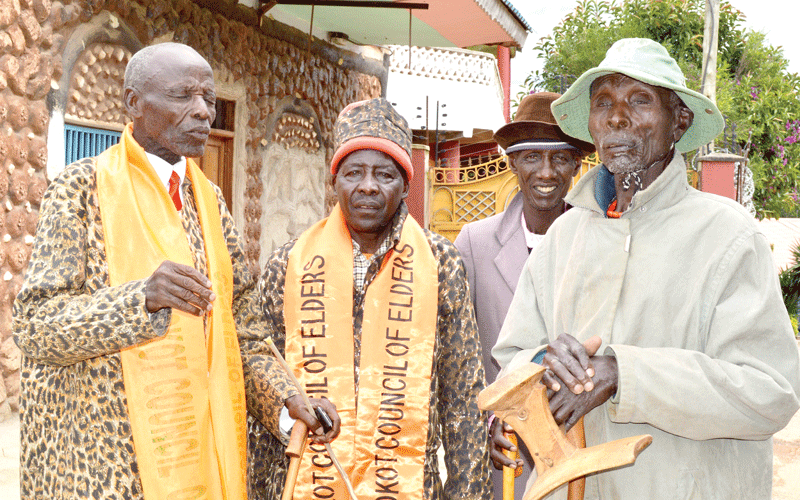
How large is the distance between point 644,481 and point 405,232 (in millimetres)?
1124

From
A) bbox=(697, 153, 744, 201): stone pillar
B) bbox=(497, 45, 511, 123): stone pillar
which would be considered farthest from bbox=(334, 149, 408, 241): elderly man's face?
bbox=(497, 45, 511, 123): stone pillar

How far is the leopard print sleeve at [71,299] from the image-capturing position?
184 centimetres

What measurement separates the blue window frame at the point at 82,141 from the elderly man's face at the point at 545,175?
4.26m

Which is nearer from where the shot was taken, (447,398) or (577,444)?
(577,444)

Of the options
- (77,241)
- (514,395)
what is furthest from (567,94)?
(77,241)

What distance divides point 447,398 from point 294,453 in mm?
663

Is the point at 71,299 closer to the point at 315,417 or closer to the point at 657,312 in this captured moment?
the point at 315,417

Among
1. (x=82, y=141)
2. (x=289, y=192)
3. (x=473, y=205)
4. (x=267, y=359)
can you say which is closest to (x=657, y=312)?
(x=267, y=359)

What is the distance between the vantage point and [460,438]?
7.78 ft

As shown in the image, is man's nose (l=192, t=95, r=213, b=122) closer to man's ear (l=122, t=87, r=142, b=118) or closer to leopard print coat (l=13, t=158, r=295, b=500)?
man's ear (l=122, t=87, r=142, b=118)

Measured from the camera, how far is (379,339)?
2363mm

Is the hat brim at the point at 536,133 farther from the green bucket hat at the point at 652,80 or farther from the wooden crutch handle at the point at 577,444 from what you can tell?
the wooden crutch handle at the point at 577,444

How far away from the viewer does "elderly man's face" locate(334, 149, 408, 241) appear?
2348 mm

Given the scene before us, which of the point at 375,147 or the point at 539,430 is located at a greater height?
the point at 375,147
